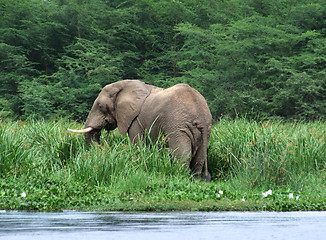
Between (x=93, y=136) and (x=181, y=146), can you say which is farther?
(x=93, y=136)

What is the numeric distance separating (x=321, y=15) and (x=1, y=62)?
19368mm

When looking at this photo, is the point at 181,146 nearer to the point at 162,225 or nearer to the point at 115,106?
the point at 115,106

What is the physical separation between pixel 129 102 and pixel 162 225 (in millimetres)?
7049

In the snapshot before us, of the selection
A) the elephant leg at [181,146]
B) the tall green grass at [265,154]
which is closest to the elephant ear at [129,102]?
the elephant leg at [181,146]

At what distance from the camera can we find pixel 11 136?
12.9 metres

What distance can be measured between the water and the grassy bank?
23.8 inches

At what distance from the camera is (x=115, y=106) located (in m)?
14.8

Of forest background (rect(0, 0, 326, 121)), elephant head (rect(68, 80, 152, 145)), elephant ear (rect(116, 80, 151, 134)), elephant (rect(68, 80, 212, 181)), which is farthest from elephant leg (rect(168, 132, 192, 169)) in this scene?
forest background (rect(0, 0, 326, 121))

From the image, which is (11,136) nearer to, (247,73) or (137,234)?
(137,234)

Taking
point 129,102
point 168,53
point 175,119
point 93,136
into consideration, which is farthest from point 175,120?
point 168,53

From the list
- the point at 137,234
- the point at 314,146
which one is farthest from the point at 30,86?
the point at 137,234

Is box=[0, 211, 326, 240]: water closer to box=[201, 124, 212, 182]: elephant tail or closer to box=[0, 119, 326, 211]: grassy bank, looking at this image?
box=[0, 119, 326, 211]: grassy bank

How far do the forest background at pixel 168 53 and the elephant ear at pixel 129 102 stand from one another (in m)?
14.5

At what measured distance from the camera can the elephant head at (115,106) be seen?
1407 cm
